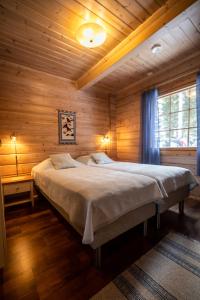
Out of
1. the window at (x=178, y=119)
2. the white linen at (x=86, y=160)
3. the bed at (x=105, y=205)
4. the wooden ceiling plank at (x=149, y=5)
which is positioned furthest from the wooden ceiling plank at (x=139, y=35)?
the bed at (x=105, y=205)

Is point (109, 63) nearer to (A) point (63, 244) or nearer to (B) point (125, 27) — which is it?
(B) point (125, 27)

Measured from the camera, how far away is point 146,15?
1.83 metres

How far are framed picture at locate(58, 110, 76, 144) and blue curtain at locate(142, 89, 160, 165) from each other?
5.69 ft

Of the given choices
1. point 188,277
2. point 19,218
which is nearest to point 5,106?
point 19,218

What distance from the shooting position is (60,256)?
1.44 metres

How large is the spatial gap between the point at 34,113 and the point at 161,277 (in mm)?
3157

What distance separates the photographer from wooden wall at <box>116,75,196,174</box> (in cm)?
296

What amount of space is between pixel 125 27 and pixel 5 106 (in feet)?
7.82

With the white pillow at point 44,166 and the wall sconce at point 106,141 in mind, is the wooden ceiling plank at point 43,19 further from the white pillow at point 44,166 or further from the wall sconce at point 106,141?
the wall sconce at point 106,141

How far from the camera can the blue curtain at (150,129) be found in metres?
3.35

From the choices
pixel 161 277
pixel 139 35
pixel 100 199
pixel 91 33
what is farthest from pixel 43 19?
pixel 161 277

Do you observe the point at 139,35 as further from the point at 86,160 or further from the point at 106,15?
the point at 86,160

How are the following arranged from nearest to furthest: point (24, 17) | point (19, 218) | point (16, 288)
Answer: point (16, 288)
point (24, 17)
point (19, 218)

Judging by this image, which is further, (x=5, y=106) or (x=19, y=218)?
(x=5, y=106)
